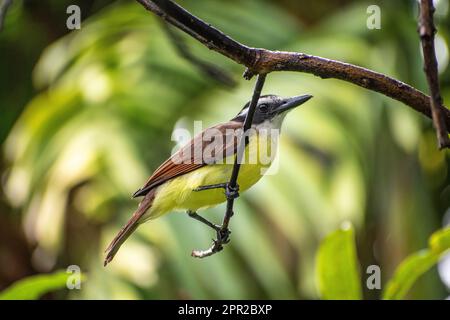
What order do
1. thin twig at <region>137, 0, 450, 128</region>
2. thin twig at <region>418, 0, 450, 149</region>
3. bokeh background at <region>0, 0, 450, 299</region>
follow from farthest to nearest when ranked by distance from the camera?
bokeh background at <region>0, 0, 450, 299</region>
thin twig at <region>137, 0, 450, 128</region>
thin twig at <region>418, 0, 450, 149</region>

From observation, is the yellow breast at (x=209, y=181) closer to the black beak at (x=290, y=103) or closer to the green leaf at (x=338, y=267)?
the black beak at (x=290, y=103)

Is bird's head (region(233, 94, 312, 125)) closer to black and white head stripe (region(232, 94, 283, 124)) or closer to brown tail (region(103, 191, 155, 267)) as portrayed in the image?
black and white head stripe (region(232, 94, 283, 124))

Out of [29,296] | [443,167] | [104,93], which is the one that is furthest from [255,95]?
[443,167]

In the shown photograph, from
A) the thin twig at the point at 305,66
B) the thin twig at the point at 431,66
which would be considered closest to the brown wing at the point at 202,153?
the thin twig at the point at 305,66

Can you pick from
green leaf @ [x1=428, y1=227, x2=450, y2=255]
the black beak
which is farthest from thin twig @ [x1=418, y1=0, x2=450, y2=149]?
the black beak

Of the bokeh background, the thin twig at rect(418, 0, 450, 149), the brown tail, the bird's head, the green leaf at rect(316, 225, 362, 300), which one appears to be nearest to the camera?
the thin twig at rect(418, 0, 450, 149)

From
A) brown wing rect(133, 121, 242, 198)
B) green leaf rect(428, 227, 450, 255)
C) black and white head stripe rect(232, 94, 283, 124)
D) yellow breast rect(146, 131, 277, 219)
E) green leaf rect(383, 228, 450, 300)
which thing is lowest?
green leaf rect(383, 228, 450, 300)

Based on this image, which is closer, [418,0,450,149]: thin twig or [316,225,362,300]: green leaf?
[418,0,450,149]: thin twig
